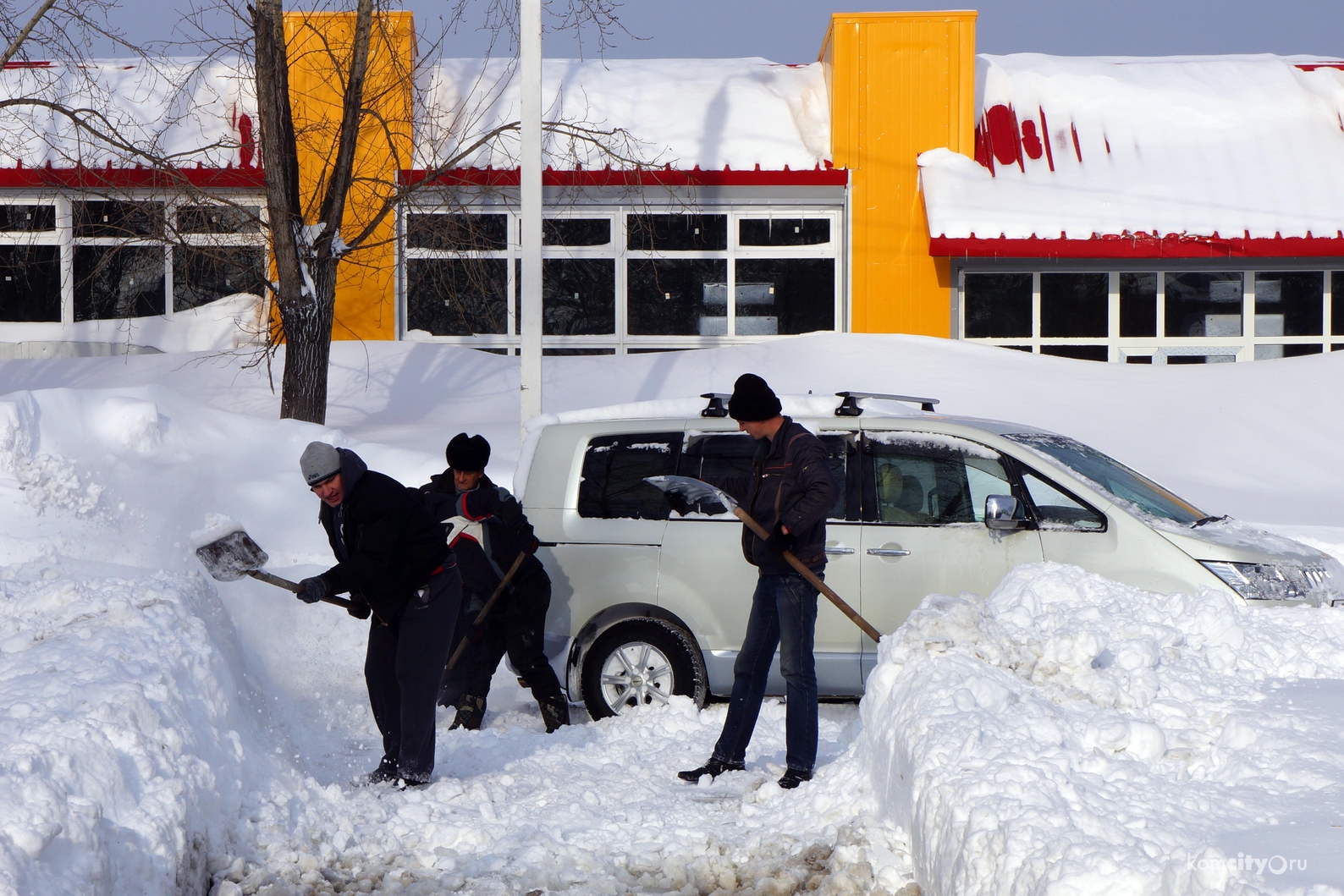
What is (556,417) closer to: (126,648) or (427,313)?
(126,648)

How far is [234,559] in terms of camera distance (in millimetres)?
5223

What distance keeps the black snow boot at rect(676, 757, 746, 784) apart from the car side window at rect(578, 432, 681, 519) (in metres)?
1.62

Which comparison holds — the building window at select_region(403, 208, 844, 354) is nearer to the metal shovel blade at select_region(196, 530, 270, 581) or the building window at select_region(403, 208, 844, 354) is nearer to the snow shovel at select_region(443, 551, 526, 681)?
the snow shovel at select_region(443, 551, 526, 681)

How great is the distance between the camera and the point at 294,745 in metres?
5.52

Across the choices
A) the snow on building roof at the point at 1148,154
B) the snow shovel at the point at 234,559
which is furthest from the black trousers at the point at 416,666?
the snow on building roof at the point at 1148,154

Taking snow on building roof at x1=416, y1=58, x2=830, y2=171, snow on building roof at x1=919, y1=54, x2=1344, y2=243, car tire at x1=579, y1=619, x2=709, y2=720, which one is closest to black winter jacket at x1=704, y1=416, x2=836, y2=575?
car tire at x1=579, y1=619, x2=709, y2=720

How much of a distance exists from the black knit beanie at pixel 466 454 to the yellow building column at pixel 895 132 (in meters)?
10.1

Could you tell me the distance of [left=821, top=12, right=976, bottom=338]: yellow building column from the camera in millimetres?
15797

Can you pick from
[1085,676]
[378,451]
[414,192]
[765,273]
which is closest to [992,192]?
[765,273]

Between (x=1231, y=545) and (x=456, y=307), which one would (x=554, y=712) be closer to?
(x=1231, y=545)

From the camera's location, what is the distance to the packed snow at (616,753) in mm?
3312

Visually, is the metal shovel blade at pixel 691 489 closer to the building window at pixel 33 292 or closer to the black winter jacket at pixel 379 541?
the black winter jacket at pixel 379 541

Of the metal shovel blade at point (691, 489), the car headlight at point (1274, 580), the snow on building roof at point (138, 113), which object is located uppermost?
the snow on building roof at point (138, 113)

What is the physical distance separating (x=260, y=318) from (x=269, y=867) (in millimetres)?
11430
